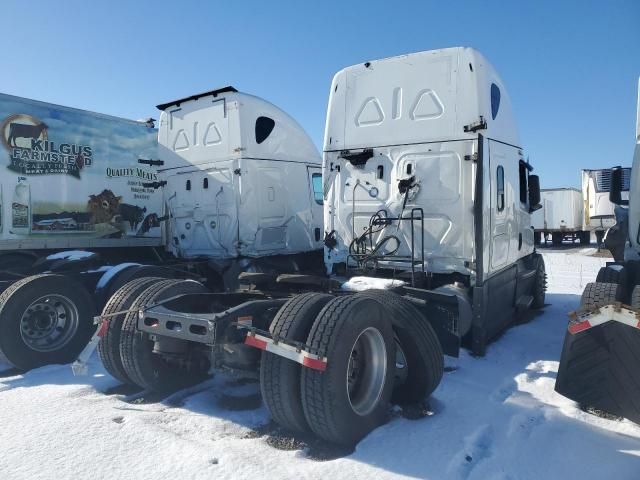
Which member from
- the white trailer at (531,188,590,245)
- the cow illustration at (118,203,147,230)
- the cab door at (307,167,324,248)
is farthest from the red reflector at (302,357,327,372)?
the white trailer at (531,188,590,245)

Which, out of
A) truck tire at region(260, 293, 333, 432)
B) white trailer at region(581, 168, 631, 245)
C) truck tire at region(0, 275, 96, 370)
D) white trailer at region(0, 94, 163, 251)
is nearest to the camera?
truck tire at region(260, 293, 333, 432)

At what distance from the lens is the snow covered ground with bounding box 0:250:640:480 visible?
125 inches

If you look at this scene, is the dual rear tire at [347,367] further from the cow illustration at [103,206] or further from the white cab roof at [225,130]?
Result: the cow illustration at [103,206]

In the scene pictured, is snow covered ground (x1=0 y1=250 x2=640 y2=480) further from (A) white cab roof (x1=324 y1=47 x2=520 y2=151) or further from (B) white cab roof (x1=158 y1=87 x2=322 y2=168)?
(B) white cab roof (x1=158 y1=87 x2=322 y2=168)

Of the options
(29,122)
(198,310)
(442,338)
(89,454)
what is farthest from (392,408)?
(29,122)

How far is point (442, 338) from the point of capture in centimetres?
493

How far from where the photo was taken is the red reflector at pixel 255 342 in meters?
3.53

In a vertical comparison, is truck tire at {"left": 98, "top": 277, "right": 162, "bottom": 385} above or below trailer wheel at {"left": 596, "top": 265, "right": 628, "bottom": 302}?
below

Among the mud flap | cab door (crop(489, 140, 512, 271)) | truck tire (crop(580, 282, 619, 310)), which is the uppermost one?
cab door (crop(489, 140, 512, 271))

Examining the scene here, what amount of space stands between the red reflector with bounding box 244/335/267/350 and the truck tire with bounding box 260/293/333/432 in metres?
0.10

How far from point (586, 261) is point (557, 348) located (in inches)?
597

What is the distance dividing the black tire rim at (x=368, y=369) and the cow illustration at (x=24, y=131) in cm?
669

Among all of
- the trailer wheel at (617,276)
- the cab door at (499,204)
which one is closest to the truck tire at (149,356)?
the cab door at (499,204)

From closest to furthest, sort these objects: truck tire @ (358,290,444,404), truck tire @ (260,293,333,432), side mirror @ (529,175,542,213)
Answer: truck tire @ (260,293,333,432), truck tire @ (358,290,444,404), side mirror @ (529,175,542,213)
